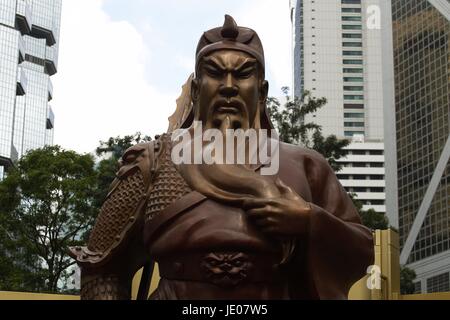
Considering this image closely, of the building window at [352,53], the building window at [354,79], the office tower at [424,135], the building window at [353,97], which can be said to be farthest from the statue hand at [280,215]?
the building window at [353,97]

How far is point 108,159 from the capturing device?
1717 cm

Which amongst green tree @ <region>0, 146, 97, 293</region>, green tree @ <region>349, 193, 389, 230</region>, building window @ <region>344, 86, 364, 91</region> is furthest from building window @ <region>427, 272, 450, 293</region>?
building window @ <region>344, 86, 364, 91</region>

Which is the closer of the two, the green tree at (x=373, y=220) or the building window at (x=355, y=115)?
the green tree at (x=373, y=220)

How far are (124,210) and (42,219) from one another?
45.6 ft

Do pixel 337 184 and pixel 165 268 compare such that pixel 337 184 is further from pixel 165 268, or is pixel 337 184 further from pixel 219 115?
pixel 165 268

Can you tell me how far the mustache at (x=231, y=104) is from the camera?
3.47 m

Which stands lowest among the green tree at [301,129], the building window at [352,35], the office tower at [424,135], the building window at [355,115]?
the green tree at [301,129]

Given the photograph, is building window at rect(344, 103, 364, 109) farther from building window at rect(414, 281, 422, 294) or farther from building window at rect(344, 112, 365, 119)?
building window at rect(414, 281, 422, 294)

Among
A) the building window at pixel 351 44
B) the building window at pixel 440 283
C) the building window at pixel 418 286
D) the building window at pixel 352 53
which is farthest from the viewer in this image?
the building window at pixel 352 53

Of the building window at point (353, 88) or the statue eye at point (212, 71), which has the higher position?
the building window at point (353, 88)

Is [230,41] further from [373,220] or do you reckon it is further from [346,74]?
[346,74]

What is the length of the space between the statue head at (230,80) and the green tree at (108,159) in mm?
11555

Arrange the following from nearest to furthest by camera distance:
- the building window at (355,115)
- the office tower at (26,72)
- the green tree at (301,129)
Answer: the green tree at (301,129) < the office tower at (26,72) < the building window at (355,115)

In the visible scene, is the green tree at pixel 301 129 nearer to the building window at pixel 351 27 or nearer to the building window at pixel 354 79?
the building window at pixel 351 27
